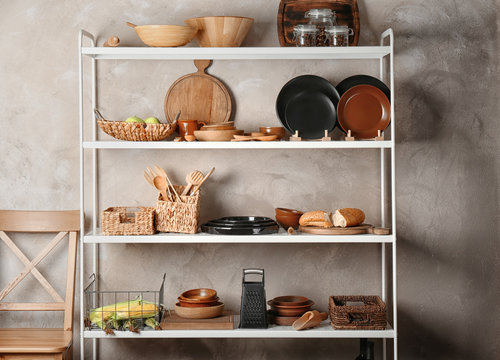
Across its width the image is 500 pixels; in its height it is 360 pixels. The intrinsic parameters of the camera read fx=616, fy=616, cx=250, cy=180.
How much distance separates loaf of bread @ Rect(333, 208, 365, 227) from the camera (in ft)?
9.68

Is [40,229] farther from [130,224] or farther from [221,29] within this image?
[221,29]

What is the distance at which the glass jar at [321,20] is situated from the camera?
301 cm

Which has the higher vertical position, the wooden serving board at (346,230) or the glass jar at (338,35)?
the glass jar at (338,35)

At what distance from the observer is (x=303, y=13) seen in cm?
315

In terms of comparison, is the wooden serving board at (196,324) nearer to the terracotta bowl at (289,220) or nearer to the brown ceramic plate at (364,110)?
the terracotta bowl at (289,220)

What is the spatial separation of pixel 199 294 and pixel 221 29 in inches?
51.9

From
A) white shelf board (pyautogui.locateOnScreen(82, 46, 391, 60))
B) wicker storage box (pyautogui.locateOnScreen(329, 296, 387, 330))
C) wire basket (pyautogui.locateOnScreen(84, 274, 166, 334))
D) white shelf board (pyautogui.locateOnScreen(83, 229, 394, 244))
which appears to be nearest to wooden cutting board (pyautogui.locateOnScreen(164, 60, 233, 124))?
white shelf board (pyautogui.locateOnScreen(82, 46, 391, 60))

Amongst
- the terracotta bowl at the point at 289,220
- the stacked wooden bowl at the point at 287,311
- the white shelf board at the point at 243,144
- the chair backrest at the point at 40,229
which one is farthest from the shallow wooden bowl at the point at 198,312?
the white shelf board at the point at 243,144

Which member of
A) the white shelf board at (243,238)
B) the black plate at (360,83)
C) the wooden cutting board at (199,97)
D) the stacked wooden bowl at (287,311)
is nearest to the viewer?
the white shelf board at (243,238)

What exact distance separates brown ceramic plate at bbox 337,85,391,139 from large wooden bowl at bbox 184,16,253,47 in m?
0.60

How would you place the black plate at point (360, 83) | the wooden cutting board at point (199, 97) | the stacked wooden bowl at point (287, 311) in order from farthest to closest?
1. the wooden cutting board at point (199, 97)
2. the black plate at point (360, 83)
3. the stacked wooden bowl at point (287, 311)

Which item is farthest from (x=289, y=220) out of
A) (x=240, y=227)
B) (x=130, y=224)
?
(x=130, y=224)

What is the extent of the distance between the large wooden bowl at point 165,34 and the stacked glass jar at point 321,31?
0.53 m

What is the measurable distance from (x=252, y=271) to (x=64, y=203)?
1078 mm
